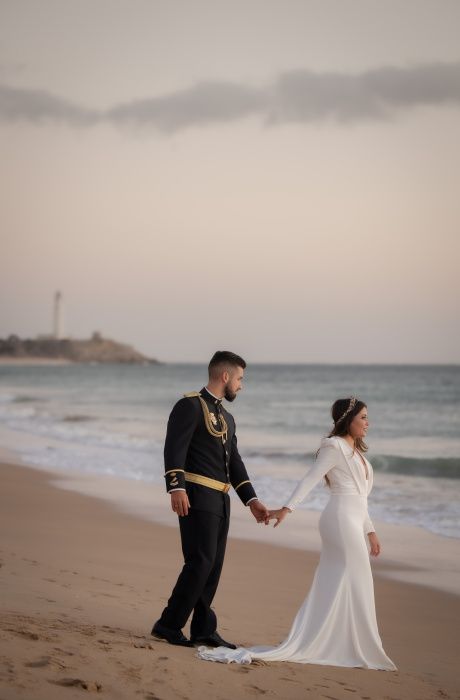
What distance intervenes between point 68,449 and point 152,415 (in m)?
18.1

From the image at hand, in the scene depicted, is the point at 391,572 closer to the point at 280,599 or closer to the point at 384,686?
the point at 280,599

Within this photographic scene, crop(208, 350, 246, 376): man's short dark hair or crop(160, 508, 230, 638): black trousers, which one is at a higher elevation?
crop(208, 350, 246, 376): man's short dark hair

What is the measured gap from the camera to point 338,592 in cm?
534

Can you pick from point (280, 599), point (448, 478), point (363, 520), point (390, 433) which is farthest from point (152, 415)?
point (363, 520)

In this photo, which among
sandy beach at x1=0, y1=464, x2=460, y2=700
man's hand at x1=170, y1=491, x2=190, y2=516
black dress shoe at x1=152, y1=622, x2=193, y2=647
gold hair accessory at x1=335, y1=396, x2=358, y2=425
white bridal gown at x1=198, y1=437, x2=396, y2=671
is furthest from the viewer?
gold hair accessory at x1=335, y1=396, x2=358, y2=425

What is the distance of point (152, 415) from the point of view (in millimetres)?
40625

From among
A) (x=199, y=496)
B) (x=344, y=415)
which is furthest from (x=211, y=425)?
(x=344, y=415)

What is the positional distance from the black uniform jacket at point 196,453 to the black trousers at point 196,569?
93 millimetres

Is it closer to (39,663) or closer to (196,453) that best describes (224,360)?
(196,453)

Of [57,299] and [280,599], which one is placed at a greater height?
[57,299]

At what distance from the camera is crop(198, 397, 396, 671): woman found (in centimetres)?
530

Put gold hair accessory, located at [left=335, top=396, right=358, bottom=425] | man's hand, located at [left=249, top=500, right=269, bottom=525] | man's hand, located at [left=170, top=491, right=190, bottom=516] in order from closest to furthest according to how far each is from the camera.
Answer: man's hand, located at [left=170, top=491, right=190, bottom=516] < gold hair accessory, located at [left=335, top=396, right=358, bottom=425] < man's hand, located at [left=249, top=500, right=269, bottom=525]

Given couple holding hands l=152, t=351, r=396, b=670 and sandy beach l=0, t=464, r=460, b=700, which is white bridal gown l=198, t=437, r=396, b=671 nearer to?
couple holding hands l=152, t=351, r=396, b=670

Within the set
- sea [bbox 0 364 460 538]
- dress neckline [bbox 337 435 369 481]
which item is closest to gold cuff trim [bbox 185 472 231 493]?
dress neckline [bbox 337 435 369 481]
